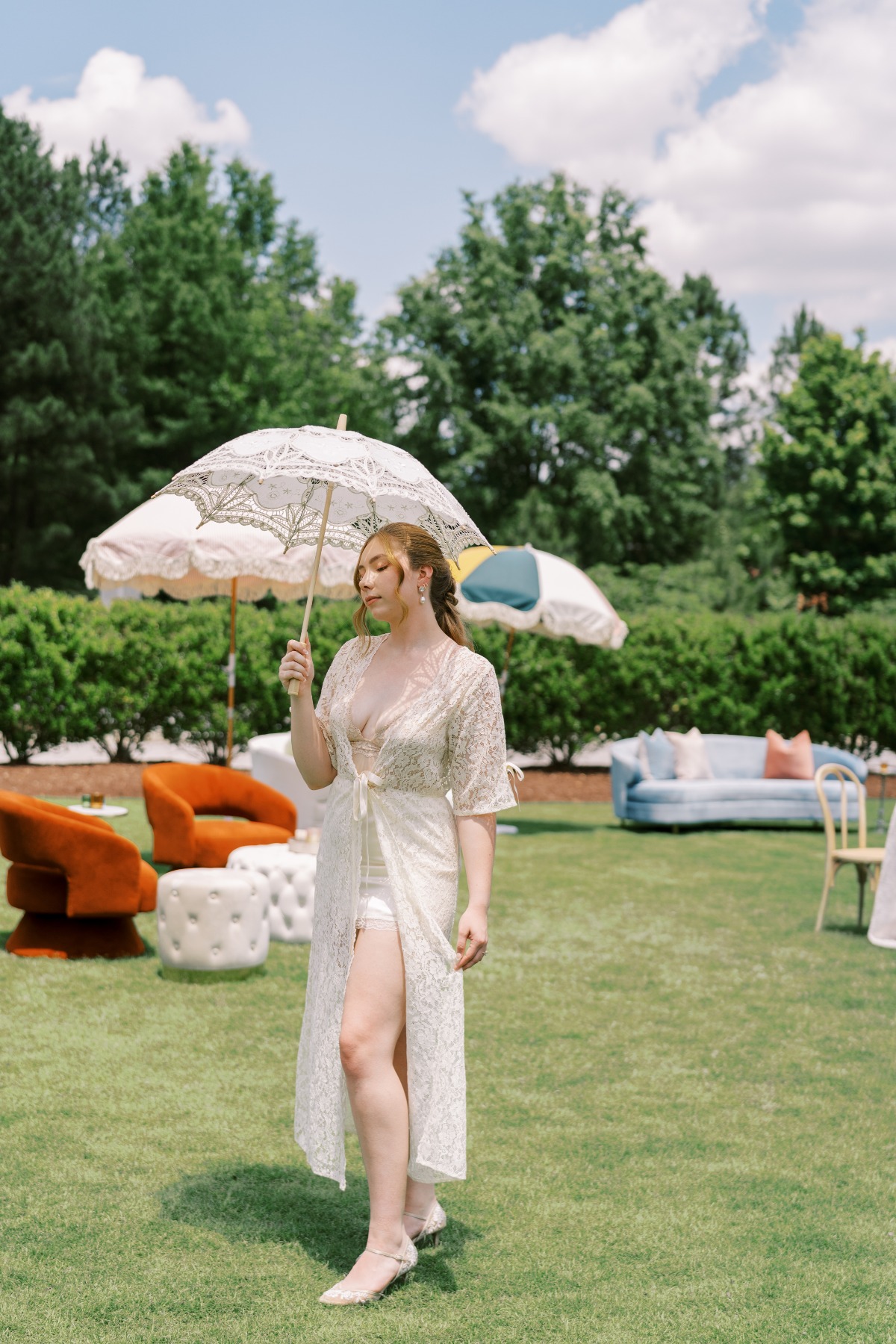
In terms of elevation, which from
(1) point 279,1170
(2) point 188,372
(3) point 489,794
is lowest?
(1) point 279,1170

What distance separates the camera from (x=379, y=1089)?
10.7 ft

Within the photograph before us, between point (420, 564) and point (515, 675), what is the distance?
13254 millimetres

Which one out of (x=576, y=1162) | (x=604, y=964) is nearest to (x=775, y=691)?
(x=604, y=964)

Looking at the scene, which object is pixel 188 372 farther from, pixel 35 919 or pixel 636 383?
pixel 35 919

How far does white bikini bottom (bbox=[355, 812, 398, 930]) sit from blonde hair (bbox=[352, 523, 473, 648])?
55cm

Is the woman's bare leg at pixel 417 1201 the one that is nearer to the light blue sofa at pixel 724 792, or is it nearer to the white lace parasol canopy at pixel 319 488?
the white lace parasol canopy at pixel 319 488

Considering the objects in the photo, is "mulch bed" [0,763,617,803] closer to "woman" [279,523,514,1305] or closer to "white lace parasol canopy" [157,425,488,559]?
"white lace parasol canopy" [157,425,488,559]

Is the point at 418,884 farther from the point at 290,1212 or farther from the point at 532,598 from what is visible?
the point at 532,598

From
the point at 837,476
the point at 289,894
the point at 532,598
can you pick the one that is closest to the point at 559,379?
the point at 837,476

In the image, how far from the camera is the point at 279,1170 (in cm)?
415

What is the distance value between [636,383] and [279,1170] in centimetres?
3311

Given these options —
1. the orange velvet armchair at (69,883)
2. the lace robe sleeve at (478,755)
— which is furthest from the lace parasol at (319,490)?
the orange velvet armchair at (69,883)

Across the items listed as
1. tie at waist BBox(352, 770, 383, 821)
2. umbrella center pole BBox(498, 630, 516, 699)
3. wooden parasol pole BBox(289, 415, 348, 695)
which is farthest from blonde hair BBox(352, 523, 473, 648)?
umbrella center pole BBox(498, 630, 516, 699)

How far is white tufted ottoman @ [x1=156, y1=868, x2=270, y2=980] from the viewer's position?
6.39 meters
